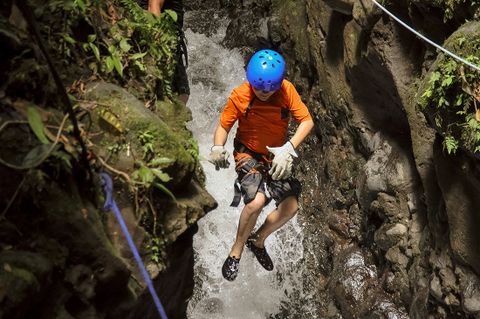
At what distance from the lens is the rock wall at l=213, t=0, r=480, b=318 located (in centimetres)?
514

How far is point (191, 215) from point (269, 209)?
543cm

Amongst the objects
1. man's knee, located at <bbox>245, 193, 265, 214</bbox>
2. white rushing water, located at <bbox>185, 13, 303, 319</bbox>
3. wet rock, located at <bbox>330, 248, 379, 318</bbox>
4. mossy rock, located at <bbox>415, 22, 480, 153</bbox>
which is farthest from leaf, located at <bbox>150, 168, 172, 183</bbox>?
white rushing water, located at <bbox>185, 13, 303, 319</bbox>

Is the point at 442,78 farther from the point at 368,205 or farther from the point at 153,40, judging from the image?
the point at 368,205

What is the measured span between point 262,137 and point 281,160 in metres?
0.52

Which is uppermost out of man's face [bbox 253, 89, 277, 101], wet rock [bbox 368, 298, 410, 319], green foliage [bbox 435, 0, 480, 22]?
green foliage [bbox 435, 0, 480, 22]

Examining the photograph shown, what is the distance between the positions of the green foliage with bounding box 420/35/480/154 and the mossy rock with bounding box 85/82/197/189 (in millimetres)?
2312

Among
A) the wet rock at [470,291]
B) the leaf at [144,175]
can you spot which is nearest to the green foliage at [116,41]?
the leaf at [144,175]

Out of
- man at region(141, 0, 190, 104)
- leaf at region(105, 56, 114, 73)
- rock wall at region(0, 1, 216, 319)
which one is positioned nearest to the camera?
rock wall at region(0, 1, 216, 319)

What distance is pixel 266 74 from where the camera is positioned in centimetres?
524

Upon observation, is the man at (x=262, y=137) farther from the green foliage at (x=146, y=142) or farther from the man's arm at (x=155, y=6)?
the green foliage at (x=146, y=142)

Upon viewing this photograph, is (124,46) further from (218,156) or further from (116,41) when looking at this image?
(218,156)

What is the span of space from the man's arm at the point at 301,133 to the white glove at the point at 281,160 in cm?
8

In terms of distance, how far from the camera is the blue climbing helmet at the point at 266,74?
5.25m

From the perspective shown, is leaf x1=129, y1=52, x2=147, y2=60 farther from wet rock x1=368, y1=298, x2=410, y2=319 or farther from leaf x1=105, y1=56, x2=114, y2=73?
wet rock x1=368, y1=298, x2=410, y2=319
